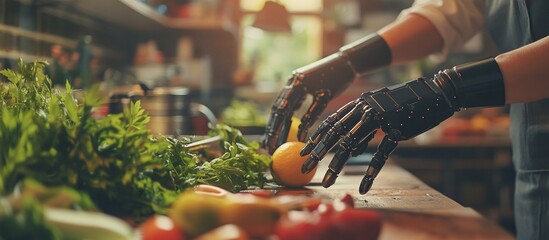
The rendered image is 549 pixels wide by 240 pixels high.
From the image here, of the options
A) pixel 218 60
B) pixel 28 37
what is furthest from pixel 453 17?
pixel 218 60

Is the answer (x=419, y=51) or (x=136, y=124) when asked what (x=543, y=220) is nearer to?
(x=419, y=51)

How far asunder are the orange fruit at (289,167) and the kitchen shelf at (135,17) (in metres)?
1.97

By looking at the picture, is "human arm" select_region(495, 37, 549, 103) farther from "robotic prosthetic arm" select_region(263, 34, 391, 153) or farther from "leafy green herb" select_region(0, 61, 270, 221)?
"leafy green herb" select_region(0, 61, 270, 221)

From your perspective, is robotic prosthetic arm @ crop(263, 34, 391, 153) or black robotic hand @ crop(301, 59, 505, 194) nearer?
black robotic hand @ crop(301, 59, 505, 194)

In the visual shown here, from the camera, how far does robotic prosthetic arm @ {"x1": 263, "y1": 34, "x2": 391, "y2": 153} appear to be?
165cm

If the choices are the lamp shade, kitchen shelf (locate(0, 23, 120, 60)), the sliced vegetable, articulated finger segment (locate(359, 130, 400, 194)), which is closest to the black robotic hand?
articulated finger segment (locate(359, 130, 400, 194))

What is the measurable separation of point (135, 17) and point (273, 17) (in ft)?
2.87

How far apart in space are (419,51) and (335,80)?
290 mm

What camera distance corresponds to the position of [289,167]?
136 cm

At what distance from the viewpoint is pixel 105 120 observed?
891 millimetres

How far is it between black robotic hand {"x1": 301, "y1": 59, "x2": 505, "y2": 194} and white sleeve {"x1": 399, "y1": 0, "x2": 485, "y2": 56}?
22.8 inches

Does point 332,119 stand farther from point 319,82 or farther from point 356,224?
point 356,224

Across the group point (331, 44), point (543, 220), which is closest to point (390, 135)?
point (543, 220)

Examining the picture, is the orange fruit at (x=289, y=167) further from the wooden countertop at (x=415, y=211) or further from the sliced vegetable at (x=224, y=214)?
the sliced vegetable at (x=224, y=214)
